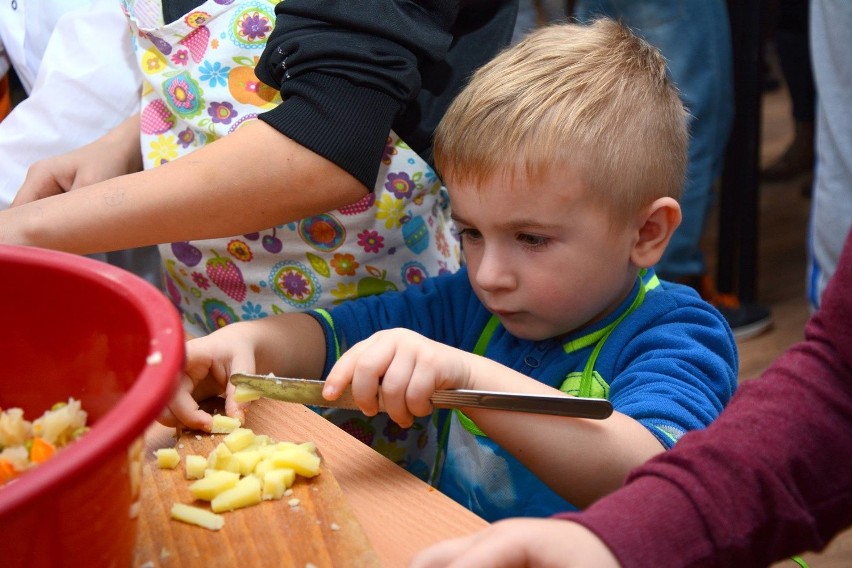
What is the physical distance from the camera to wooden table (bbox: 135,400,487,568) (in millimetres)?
608

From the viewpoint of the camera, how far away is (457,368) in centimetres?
74

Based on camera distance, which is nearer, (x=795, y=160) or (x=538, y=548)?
(x=538, y=548)

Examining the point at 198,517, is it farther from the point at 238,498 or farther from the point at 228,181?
the point at 228,181

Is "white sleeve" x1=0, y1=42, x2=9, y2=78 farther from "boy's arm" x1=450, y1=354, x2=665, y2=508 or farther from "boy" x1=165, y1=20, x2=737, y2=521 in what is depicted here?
"boy's arm" x1=450, y1=354, x2=665, y2=508

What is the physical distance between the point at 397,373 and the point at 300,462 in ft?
0.32

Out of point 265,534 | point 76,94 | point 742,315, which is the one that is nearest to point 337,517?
point 265,534

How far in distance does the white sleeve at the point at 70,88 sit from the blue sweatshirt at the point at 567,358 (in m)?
0.49

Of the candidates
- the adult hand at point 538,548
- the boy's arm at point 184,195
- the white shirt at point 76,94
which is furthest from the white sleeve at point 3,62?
the adult hand at point 538,548

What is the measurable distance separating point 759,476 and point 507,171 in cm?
42

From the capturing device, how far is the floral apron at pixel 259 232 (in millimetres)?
1066

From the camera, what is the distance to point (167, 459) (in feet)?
2.30

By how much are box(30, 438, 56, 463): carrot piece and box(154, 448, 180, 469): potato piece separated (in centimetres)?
12

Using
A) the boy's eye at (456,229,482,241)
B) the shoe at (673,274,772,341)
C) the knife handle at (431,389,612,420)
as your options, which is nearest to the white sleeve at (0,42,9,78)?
the boy's eye at (456,229,482,241)

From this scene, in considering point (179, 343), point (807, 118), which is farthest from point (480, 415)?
point (807, 118)
